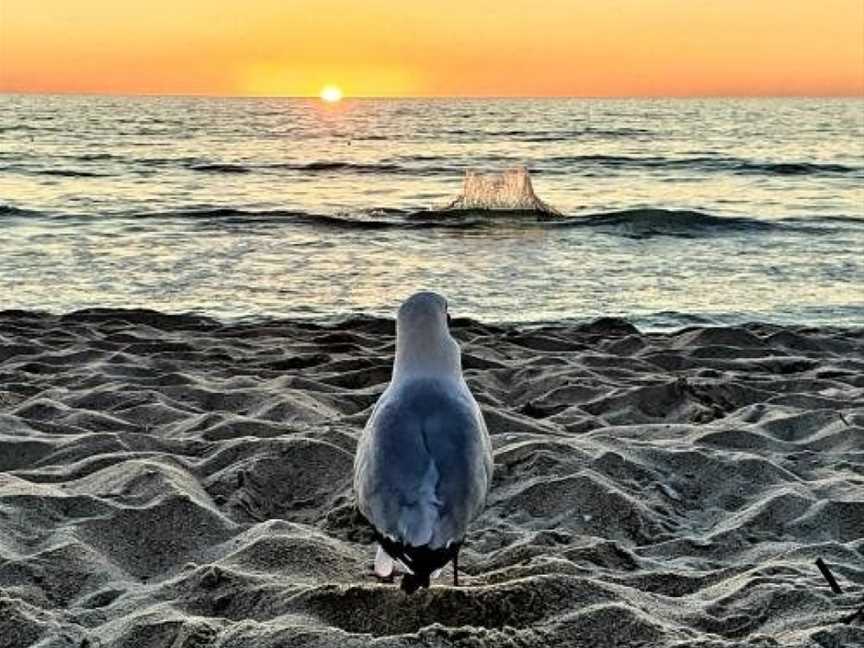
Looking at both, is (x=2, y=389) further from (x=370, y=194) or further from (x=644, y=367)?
(x=370, y=194)

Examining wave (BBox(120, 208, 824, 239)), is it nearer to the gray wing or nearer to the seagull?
the seagull

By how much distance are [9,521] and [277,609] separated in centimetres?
124

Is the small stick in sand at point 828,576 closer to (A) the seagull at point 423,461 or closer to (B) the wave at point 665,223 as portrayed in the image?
(A) the seagull at point 423,461

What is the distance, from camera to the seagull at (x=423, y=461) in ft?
7.77

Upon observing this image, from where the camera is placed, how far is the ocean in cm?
1012

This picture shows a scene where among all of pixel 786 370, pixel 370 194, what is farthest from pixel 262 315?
pixel 370 194

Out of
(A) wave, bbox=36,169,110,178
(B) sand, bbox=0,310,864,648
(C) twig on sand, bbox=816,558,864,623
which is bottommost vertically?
(A) wave, bbox=36,169,110,178

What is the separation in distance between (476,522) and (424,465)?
1.37 metres

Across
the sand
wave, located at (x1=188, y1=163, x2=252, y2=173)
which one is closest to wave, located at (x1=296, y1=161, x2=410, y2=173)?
wave, located at (x1=188, y1=163, x2=252, y2=173)

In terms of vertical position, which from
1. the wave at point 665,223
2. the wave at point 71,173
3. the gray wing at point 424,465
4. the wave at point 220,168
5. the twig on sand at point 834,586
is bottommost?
the wave at point 220,168

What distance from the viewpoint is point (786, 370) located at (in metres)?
6.59

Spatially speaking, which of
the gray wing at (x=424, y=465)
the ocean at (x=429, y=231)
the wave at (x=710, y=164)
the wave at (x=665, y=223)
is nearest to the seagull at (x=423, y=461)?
the gray wing at (x=424, y=465)

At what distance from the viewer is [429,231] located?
1630 centimetres

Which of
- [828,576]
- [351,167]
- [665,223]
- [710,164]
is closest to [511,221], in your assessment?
[665,223]
